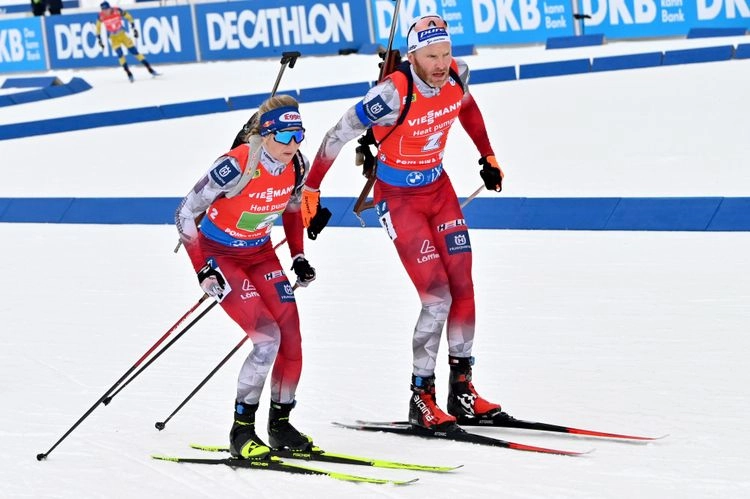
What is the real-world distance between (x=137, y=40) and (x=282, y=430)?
71.3 feet

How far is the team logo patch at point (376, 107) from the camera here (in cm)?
563

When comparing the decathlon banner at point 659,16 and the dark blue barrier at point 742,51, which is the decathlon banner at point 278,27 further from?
the dark blue barrier at point 742,51

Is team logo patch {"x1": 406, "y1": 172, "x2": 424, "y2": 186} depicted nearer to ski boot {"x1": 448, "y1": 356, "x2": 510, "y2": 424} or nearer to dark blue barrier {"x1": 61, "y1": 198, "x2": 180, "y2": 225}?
ski boot {"x1": 448, "y1": 356, "x2": 510, "y2": 424}

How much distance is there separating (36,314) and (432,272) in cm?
391

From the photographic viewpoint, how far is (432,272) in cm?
570

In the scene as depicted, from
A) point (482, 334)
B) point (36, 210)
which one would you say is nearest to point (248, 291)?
point (482, 334)

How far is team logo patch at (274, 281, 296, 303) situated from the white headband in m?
1.18

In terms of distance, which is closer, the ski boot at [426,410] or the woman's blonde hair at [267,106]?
the woman's blonde hair at [267,106]

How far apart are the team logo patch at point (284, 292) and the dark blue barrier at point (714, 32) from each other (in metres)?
14.3

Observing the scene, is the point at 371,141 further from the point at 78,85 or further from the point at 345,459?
the point at 78,85

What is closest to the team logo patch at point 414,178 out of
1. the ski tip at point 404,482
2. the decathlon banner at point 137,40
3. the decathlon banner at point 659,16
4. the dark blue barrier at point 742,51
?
the ski tip at point 404,482

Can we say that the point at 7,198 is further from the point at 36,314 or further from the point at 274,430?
the point at 274,430

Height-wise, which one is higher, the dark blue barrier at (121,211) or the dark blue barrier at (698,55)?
the dark blue barrier at (698,55)

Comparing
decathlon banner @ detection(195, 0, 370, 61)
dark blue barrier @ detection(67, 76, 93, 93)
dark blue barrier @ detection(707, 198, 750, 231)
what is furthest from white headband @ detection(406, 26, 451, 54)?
dark blue barrier @ detection(67, 76, 93, 93)
